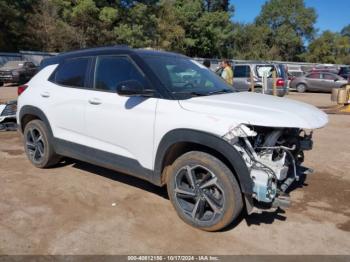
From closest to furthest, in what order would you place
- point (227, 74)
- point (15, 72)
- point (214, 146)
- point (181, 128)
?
point (214, 146) → point (181, 128) → point (227, 74) → point (15, 72)

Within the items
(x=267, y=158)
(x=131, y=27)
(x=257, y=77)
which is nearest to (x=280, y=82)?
(x=257, y=77)

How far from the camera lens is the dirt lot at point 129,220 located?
11.9 ft

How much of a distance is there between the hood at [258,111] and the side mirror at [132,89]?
1.44ft

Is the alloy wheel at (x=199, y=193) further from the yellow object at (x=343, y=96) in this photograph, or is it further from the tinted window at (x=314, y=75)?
the tinted window at (x=314, y=75)

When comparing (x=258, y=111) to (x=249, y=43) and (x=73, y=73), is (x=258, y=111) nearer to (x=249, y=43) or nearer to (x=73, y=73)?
(x=73, y=73)

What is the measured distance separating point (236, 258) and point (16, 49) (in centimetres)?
4036

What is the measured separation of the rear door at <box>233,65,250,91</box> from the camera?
17.5 metres

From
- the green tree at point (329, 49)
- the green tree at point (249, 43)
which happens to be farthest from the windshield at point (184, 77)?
the green tree at point (329, 49)

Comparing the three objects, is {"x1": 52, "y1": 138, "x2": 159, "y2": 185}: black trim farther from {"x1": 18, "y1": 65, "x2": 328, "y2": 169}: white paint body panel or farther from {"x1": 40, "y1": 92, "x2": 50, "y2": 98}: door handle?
{"x1": 40, "y1": 92, "x2": 50, "y2": 98}: door handle

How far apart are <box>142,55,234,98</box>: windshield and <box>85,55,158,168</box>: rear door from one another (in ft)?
0.73

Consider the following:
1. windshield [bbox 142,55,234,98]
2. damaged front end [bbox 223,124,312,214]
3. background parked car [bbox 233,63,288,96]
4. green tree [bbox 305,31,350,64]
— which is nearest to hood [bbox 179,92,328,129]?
damaged front end [bbox 223,124,312,214]

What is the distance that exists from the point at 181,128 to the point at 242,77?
14.4 m

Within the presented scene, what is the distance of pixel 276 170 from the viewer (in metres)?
3.68

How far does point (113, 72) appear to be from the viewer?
4660mm
